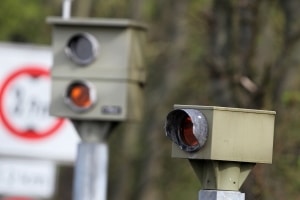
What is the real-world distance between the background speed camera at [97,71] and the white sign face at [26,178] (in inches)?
75.4

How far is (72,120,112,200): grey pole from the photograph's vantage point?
10.4 meters

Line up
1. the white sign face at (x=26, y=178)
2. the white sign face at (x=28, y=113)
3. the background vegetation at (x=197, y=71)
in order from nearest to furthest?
1. the background vegetation at (x=197, y=71)
2. the white sign face at (x=26, y=178)
3. the white sign face at (x=28, y=113)

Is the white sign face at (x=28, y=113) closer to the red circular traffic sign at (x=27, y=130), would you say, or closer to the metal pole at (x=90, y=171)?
the red circular traffic sign at (x=27, y=130)

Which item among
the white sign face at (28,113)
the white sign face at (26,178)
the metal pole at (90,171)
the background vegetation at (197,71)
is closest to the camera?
the metal pole at (90,171)

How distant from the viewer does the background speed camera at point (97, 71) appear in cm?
1045

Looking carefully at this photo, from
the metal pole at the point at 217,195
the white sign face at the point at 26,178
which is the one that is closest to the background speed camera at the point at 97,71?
the white sign face at the point at 26,178

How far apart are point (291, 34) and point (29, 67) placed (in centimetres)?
220

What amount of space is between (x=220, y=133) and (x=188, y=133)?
145 millimetres

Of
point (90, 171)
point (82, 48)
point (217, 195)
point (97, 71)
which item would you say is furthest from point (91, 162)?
point (217, 195)

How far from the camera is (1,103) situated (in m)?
12.8

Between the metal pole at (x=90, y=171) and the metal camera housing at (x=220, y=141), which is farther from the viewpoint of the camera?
the metal pole at (x=90, y=171)

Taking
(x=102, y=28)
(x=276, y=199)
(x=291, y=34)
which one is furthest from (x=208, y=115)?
(x=291, y=34)

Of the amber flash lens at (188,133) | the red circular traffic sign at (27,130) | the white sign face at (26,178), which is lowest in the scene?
the white sign face at (26,178)

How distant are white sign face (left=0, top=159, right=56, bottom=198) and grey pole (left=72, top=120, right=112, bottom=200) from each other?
1857 millimetres
